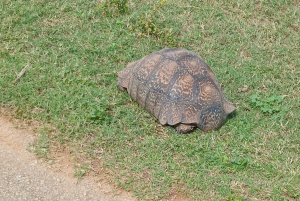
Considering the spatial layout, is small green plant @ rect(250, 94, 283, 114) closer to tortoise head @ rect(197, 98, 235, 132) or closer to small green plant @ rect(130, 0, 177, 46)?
tortoise head @ rect(197, 98, 235, 132)

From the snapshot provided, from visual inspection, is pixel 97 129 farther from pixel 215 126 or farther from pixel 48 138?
pixel 215 126

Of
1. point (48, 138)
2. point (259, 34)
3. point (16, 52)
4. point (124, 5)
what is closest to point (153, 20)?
point (124, 5)

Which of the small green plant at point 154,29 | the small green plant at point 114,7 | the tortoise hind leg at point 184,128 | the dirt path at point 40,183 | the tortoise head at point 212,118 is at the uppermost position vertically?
the small green plant at point 114,7

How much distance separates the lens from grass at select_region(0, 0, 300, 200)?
533 cm

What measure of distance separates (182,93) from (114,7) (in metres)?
2.65

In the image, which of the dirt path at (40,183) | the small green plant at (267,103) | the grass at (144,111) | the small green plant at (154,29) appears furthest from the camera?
the small green plant at (154,29)

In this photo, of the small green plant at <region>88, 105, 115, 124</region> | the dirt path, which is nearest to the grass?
the small green plant at <region>88, 105, 115, 124</region>

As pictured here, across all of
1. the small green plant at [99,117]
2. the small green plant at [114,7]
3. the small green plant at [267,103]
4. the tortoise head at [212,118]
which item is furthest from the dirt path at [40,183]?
the small green plant at [114,7]

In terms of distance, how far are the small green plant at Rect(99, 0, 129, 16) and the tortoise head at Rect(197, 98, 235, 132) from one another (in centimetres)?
272

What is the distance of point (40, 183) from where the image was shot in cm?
510

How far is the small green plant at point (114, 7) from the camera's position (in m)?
7.62

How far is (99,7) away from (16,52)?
5.21ft

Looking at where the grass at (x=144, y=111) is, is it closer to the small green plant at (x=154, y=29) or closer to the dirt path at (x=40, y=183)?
the small green plant at (x=154, y=29)

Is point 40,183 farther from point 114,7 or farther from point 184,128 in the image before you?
point 114,7
